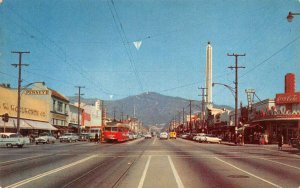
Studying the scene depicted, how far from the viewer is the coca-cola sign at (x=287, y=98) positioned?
59750 mm

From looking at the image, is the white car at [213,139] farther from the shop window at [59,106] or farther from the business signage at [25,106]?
the shop window at [59,106]

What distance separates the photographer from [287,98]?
6091 centimetres

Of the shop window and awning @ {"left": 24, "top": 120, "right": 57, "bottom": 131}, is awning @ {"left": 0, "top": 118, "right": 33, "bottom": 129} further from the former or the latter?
the shop window

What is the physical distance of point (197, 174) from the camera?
60.0 ft

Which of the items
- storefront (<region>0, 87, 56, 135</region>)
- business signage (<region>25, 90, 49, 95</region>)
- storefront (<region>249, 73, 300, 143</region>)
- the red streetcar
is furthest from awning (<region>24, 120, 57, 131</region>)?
storefront (<region>249, 73, 300, 143</region>)

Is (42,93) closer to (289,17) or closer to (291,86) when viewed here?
(291,86)

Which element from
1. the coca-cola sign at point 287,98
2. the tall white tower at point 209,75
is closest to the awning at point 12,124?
the coca-cola sign at point 287,98

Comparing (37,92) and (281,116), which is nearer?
(281,116)

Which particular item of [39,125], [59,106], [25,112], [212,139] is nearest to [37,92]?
[59,106]

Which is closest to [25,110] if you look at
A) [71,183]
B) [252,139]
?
[252,139]

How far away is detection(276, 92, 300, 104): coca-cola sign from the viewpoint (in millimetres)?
59750

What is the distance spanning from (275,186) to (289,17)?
15821 mm

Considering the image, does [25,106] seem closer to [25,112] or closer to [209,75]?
[25,112]

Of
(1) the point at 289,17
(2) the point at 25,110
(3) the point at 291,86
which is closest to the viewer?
(1) the point at 289,17
